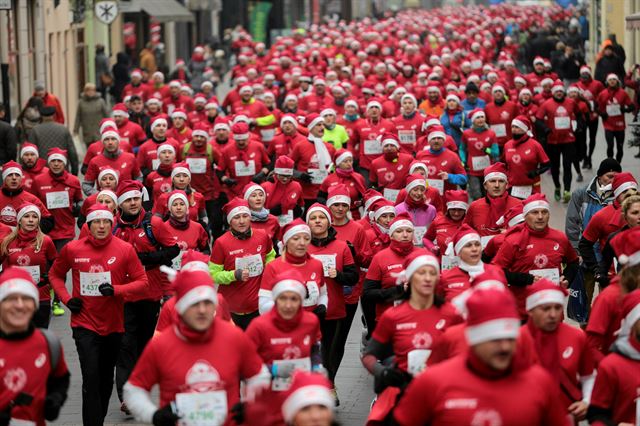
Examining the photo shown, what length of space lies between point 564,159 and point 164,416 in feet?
52.6

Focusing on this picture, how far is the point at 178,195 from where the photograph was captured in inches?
519

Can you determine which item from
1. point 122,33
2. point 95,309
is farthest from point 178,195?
point 122,33

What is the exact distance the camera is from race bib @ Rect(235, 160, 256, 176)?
1897cm

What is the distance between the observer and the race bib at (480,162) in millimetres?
20891

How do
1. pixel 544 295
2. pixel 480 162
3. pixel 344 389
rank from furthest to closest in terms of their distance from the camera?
pixel 480 162 → pixel 344 389 → pixel 544 295

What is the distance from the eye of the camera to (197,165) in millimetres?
19078

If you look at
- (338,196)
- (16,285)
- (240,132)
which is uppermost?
(16,285)

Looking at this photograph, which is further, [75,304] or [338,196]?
[338,196]

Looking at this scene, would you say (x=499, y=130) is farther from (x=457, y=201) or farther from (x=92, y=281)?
(x=92, y=281)

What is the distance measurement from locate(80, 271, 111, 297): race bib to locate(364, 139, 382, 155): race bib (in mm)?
10031

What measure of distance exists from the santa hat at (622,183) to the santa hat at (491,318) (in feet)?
20.9

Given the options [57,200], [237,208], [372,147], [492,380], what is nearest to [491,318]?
[492,380]

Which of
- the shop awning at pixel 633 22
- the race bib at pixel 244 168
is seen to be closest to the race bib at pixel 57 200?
the race bib at pixel 244 168

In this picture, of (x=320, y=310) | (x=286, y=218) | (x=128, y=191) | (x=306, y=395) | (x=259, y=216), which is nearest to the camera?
(x=306, y=395)
